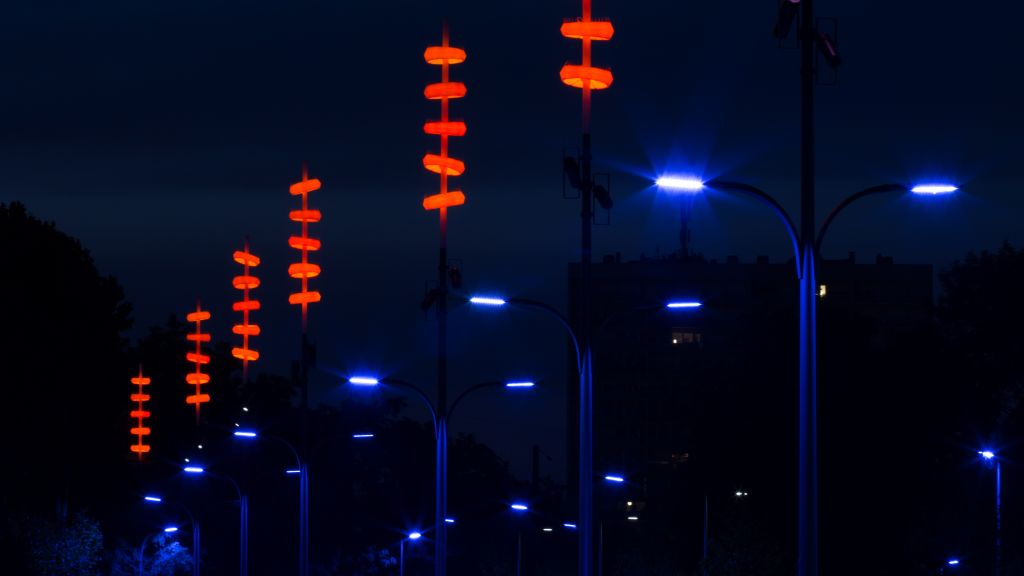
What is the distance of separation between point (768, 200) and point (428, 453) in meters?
95.5

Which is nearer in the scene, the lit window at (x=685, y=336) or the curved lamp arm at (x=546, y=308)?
the curved lamp arm at (x=546, y=308)

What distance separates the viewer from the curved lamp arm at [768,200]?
66.7ft

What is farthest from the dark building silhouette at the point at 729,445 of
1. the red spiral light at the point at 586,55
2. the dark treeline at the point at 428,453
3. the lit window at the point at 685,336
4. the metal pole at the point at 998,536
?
the lit window at the point at 685,336

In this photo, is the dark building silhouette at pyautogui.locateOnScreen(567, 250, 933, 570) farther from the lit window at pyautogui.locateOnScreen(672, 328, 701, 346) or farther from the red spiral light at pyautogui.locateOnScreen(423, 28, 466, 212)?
the lit window at pyautogui.locateOnScreen(672, 328, 701, 346)

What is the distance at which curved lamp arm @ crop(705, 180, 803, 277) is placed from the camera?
2034 cm

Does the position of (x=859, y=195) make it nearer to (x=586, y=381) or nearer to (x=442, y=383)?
A: (x=586, y=381)

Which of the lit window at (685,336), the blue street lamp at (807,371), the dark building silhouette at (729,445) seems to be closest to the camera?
the blue street lamp at (807,371)

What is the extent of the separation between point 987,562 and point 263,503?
43.7 metres

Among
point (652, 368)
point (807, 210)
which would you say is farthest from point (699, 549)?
point (652, 368)

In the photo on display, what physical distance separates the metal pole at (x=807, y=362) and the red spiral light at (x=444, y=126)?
21.7 metres

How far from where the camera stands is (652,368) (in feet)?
595

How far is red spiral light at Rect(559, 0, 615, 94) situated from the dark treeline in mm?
22358

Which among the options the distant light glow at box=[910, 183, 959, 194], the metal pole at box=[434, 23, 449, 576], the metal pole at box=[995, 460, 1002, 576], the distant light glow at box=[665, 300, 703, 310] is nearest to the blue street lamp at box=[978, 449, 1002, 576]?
the metal pole at box=[995, 460, 1002, 576]

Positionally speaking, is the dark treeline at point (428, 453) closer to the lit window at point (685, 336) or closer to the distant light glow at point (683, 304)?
the distant light glow at point (683, 304)
